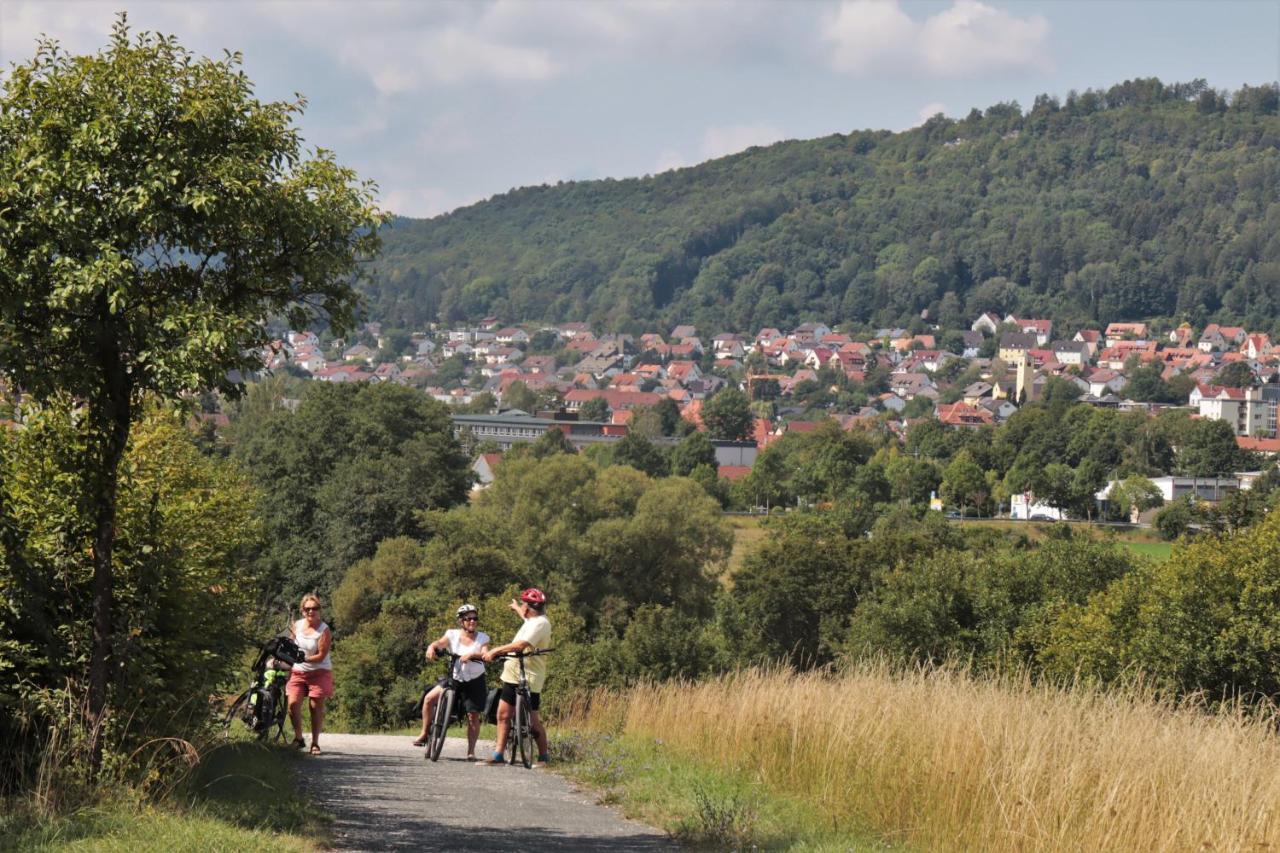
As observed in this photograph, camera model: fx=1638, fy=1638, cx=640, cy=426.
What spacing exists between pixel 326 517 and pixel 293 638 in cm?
3894

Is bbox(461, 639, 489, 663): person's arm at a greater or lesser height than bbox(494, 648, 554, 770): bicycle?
greater

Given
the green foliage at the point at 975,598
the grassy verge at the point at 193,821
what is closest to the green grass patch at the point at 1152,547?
the green foliage at the point at 975,598

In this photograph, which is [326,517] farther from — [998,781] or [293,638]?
[998,781]

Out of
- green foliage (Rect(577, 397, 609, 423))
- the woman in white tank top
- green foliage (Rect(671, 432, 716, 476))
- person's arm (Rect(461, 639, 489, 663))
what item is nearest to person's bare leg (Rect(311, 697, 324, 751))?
the woman in white tank top

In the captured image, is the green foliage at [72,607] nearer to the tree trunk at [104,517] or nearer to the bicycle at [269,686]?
the tree trunk at [104,517]

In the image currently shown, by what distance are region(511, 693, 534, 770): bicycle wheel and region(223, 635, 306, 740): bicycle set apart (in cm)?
166

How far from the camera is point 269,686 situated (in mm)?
11797

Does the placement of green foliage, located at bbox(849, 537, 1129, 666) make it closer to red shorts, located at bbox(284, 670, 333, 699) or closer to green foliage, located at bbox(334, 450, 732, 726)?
green foliage, located at bbox(334, 450, 732, 726)

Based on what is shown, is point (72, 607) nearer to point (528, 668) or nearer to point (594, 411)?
point (528, 668)

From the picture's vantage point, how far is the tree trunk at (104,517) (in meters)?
8.00

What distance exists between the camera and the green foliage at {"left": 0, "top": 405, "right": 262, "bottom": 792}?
8062 mm

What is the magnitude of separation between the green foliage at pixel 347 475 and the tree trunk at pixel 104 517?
130ft

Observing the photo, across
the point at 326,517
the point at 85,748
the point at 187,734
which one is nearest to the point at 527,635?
the point at 187,734

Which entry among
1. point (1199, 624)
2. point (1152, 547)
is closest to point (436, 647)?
point (1199, 624)
